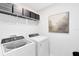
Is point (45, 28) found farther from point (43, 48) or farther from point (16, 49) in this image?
point (16, 49)

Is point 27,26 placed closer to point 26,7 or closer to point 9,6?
point 26,7

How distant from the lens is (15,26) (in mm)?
1820

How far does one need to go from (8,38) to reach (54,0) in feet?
4.89

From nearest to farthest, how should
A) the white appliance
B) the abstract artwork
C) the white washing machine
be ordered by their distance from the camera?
the white appliance, the abstract artwork, the white washing machine

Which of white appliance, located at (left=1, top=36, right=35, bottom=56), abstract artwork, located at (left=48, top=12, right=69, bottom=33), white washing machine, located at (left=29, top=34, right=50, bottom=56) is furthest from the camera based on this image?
white washing machine, located at (left=29, top=34, right=50, bottom=56)

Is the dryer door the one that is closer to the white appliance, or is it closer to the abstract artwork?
the white appliance

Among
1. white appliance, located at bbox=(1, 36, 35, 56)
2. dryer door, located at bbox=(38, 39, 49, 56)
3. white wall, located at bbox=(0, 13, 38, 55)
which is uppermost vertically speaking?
white wall, located at bbox=(0, 13, 38, 55)

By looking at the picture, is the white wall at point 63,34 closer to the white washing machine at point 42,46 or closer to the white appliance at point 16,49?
the white washing machine at point 42,46

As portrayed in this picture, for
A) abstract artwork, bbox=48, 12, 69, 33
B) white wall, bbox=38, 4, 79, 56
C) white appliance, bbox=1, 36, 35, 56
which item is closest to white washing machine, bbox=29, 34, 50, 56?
white wall, bbox=38, 4, 79, 56

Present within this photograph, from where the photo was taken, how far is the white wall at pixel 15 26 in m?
1.57

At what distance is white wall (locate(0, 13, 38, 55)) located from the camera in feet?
5.14

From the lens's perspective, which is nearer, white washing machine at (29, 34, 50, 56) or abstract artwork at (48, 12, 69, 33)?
abstract artwork at (48, 12, 69, 33)

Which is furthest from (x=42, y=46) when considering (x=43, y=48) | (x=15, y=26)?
→ (x=15, y=26)

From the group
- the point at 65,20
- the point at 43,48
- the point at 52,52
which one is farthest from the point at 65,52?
the point at 65,20
